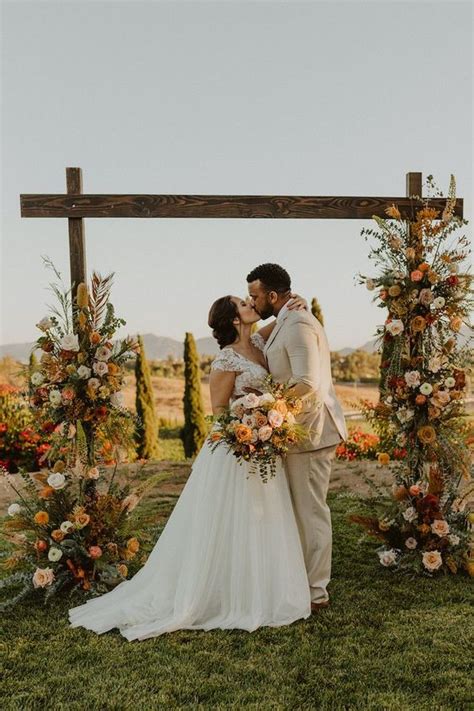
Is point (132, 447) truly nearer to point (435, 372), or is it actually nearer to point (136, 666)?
point (136, 666)

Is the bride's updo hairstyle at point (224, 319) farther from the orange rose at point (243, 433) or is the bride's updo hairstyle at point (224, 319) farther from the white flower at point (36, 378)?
the white flower at point (36, 378)

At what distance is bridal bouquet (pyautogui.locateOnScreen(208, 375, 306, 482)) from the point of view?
4.39 meters

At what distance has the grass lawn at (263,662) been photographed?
3.71 metres

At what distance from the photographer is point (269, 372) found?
194 inches

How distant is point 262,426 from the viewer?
439cm

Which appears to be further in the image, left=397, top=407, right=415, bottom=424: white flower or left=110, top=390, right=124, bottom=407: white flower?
left=397, top=407, right=415, bottom=424: white flower

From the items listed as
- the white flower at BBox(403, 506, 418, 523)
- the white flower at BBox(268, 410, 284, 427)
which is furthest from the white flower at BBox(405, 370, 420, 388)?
the white flower at BBox(268, 410, 284, 427)

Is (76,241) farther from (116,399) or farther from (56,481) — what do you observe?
(56,481)

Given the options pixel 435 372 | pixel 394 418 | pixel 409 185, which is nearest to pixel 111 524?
pixel 394 418

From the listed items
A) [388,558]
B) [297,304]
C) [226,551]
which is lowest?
[388,558]

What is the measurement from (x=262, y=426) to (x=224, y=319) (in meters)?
0.85

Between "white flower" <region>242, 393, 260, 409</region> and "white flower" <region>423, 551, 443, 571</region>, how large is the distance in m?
2.16

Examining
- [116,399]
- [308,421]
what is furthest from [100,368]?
[308,421]

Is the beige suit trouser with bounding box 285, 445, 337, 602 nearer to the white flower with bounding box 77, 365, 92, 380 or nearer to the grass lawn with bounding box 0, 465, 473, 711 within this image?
the grass lawn with bounding box 0, 465, 473, 711
